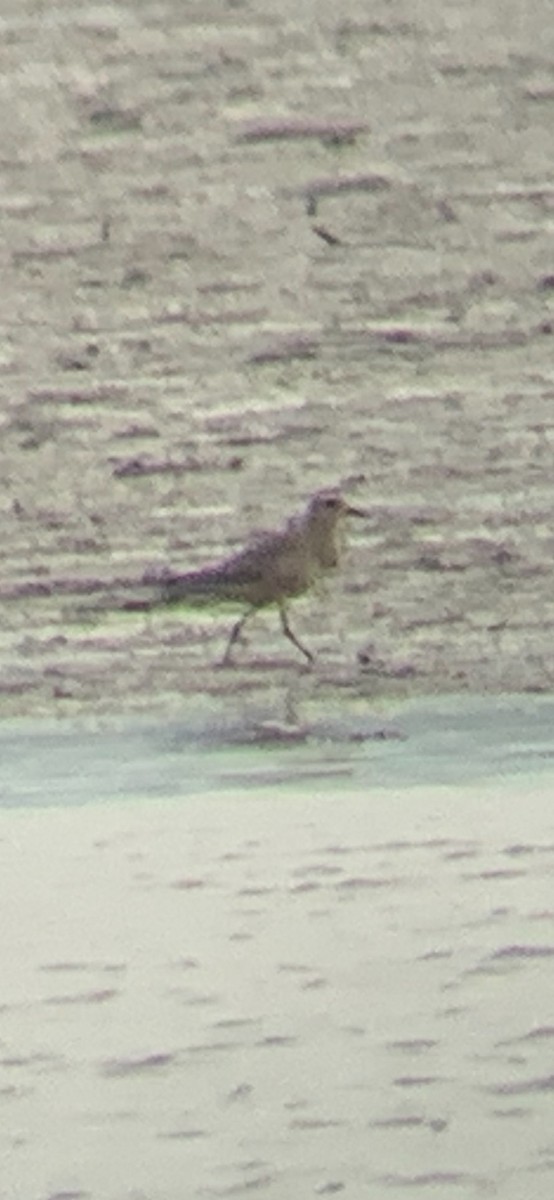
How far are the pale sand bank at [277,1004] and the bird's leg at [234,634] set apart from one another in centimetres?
6

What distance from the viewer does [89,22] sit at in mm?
499

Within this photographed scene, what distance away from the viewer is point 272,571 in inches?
18.7

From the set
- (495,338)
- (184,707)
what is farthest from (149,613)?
(495,338)

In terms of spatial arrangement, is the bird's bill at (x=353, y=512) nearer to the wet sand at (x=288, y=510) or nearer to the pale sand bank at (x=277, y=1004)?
the wet sand at (x=288, y=510)

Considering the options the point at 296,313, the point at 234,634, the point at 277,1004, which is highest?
the point at 296,313

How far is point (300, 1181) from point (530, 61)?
1.49 feet

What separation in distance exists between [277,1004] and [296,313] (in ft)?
0.89

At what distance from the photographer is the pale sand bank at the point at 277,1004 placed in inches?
19.1

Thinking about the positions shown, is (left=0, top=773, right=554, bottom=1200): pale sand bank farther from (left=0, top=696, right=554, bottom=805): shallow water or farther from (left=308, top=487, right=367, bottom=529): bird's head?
(left=308, top=487, right=367, bottom=529): bird's head

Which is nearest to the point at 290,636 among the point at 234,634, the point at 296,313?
the point at 234,634

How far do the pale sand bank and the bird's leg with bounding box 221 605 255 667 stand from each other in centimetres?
6

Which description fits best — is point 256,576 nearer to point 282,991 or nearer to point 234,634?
point 234,634

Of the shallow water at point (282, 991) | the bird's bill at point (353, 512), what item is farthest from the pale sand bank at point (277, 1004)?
the bird's bill at point (353, 512)

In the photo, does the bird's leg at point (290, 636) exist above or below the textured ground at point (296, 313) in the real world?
below
